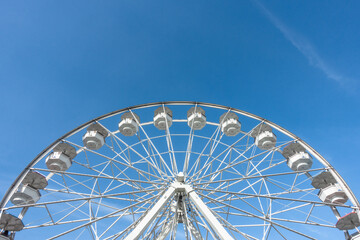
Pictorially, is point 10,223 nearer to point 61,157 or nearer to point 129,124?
point 61,157

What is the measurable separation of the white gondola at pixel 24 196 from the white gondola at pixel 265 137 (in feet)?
41.2

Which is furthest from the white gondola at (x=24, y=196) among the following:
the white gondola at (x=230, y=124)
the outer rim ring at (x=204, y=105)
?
the white gondola at (x=230, y=124)

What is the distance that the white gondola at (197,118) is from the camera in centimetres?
1573

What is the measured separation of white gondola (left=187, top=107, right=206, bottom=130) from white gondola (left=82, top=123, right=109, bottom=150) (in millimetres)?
5178

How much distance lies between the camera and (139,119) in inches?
644

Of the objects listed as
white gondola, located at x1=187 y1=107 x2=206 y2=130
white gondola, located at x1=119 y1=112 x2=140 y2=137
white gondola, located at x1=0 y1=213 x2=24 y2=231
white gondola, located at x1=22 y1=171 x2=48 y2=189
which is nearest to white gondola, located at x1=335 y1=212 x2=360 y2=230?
white gondola, located at x1=187 y1=107 x2=206 y2=130

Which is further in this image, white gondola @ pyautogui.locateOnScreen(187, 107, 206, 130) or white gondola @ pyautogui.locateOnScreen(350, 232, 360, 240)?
Answer: white gondola @ pyautogui.locateOnScreen(187, 107, 206, 130)

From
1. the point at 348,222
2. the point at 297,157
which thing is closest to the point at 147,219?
the point at 297,157

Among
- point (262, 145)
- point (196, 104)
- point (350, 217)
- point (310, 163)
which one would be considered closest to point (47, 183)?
point (196, 104)

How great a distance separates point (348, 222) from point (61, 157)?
15.0 m

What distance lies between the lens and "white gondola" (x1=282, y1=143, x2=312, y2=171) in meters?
13.9

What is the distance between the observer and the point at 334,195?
1305cm

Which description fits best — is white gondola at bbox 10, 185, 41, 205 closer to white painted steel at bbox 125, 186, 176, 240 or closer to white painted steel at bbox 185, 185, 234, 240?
white painted steel at bbox 125, 186, 176, 240

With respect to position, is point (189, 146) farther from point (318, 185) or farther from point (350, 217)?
point (350, 217)
